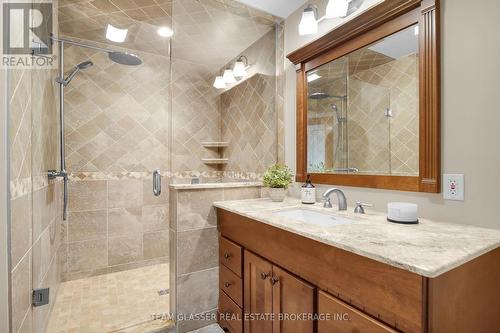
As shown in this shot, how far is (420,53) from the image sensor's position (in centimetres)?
125

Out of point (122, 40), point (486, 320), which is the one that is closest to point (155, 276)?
point (122, 40)

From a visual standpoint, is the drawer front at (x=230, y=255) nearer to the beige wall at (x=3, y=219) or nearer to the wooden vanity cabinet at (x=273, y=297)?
the wooden vanity cabinet at (x=273, y=297)

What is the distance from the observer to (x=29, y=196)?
1.25 meters

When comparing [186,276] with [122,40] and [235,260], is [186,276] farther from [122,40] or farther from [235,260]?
[122,40]

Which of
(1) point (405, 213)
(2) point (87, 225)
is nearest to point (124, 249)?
(2) point (87, 225)

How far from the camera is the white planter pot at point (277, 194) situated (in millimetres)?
1813

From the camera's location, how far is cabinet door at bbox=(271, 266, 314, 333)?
1083 millimetres

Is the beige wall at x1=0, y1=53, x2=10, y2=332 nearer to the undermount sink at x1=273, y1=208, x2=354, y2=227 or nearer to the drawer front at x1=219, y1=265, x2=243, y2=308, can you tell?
the drawer front at x1=219, y1=265, x2=243, y2=308

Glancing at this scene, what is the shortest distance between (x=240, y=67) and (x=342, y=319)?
1.90m

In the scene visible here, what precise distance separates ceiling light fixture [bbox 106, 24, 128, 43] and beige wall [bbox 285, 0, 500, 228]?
7.90 feet

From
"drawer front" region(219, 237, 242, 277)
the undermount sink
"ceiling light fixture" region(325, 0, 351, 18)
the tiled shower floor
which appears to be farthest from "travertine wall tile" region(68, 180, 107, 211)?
"ceiling light fixture" region(325, 0, 351, 18)

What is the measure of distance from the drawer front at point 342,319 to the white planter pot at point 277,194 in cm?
84

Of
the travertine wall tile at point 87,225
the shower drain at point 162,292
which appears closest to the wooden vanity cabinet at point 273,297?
the shower drain at point 162,292

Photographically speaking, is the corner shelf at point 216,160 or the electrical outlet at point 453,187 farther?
the corner shelf at point 216,160
